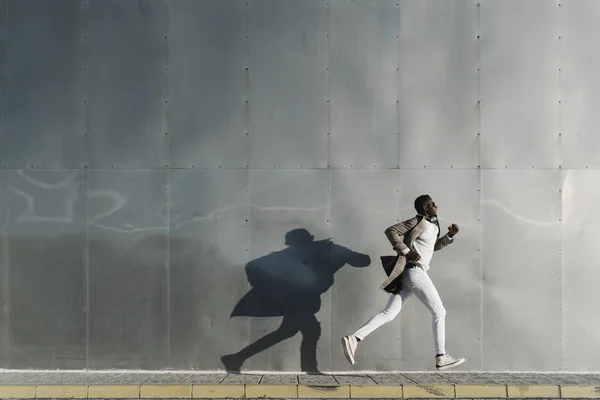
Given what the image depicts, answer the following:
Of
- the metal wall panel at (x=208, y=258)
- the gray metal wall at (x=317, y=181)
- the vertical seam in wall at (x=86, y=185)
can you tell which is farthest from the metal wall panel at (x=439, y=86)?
the vertical seam in wall at (x=86, y=185)

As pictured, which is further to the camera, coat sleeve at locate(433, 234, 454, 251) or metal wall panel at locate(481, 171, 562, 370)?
metal wall panel at locate(481, 171, 562, 370)

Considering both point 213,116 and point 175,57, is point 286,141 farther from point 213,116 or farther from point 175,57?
point 175,57

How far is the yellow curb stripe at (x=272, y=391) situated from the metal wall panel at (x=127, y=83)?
8.45ft

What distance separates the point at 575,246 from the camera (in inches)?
230

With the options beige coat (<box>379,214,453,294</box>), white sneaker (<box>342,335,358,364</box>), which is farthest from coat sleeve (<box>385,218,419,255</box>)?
white sneaker (<box>342,335,358,364</box>)

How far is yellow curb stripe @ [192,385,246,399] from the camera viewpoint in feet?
16.8

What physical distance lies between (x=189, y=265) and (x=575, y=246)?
13.8 feet

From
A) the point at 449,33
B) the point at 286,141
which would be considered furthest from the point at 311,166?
the point at 449,33

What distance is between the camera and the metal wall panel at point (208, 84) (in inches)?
231

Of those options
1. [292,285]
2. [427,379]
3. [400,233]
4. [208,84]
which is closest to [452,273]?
[400,233]

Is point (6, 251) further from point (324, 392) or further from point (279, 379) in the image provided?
point (324, 392)

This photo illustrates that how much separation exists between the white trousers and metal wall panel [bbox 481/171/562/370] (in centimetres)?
90

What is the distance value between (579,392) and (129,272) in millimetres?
4700

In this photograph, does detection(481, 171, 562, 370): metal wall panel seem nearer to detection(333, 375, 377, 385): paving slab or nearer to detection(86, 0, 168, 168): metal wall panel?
detection(333, 375, 377, 385): paving slab
